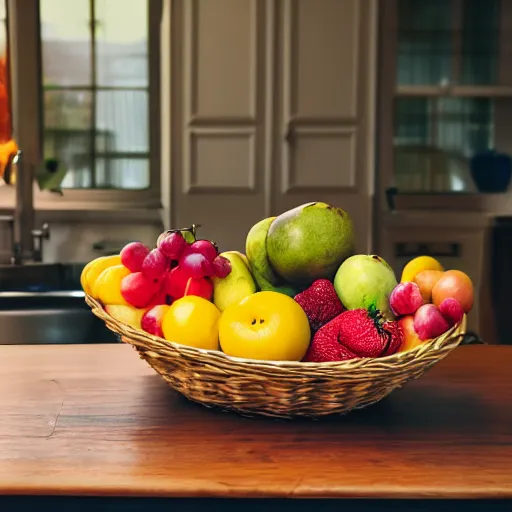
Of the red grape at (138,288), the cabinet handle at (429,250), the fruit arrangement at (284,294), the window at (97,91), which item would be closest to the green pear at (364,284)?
the fruit arrangement at (284,294)

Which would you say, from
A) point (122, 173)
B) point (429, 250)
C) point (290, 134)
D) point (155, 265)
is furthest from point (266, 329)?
point (122, 173)

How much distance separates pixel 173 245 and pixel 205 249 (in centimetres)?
4

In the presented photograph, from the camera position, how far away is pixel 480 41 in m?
3.37

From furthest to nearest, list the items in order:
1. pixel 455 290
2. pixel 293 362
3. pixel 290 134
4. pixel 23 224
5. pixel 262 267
→ pixel 290 134
pixel 23 224
pixel 262 267
pixel 455 290
pixel 293 362

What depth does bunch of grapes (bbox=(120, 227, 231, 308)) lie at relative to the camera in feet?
2.68

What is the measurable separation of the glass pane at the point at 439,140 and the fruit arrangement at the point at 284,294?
2.63 meters

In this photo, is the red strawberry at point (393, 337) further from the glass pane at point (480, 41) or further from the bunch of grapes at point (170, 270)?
the glass pane at point (480, 41)

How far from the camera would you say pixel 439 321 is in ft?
2.45

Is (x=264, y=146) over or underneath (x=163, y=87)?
underneath

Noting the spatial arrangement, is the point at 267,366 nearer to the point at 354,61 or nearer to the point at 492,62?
the point at 354,61

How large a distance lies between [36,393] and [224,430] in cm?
26

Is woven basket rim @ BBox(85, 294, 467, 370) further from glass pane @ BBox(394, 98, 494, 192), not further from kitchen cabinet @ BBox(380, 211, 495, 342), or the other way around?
glass pane @ BBox(394, 98, 494, 192)

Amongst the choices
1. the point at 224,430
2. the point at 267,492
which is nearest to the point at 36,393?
the point at 224,430

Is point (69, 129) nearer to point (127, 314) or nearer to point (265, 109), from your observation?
point (265, 109)
